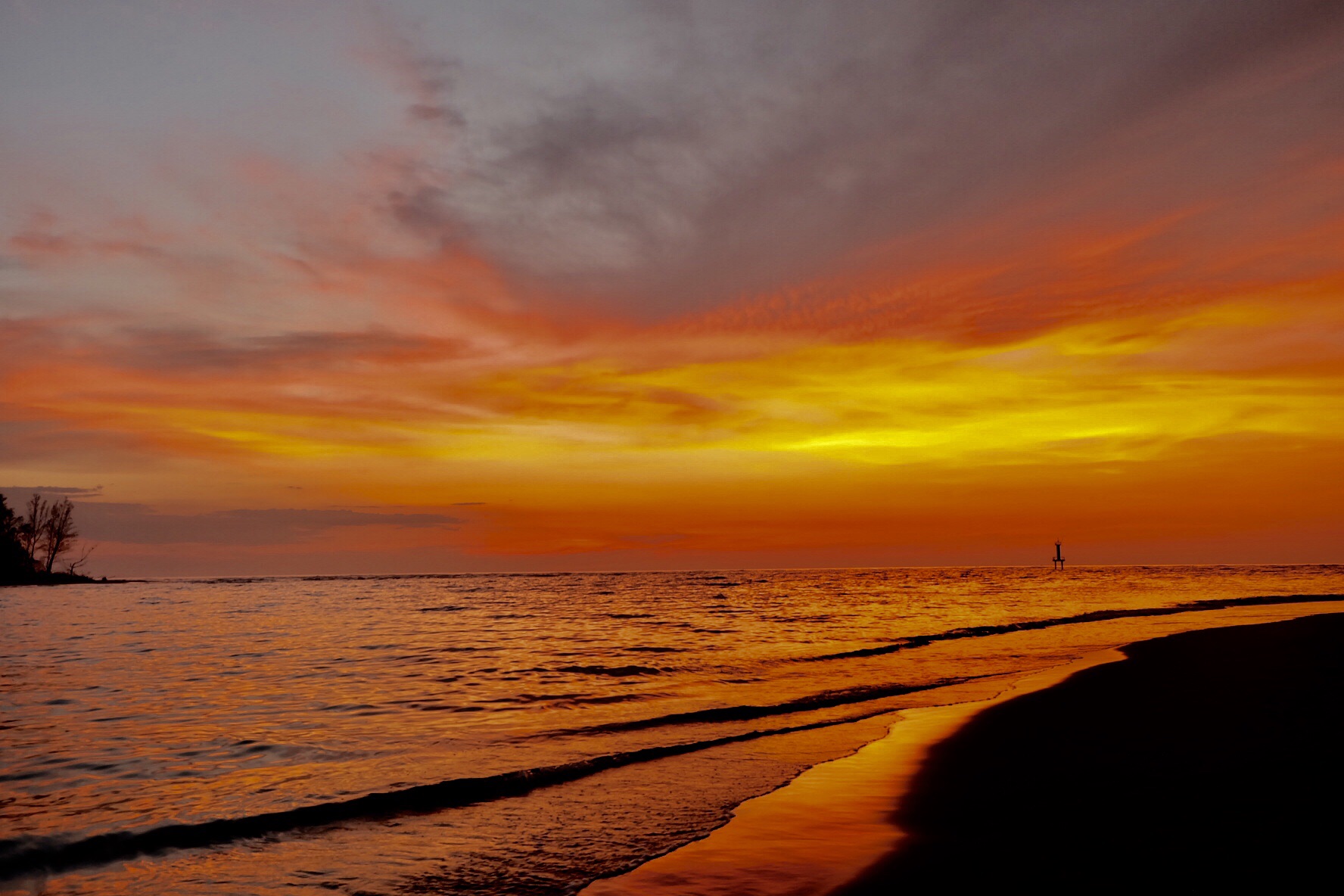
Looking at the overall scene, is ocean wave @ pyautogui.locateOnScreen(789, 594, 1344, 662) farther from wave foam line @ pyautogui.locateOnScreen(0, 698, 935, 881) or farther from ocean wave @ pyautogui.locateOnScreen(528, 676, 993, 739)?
wave foam line @ pyautogui.locateOnScreen(0, 698, 935, 881)

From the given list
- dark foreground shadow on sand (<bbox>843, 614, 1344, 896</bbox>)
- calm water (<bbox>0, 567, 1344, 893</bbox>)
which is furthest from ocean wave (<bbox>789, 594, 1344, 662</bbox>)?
dark foreground shadow on sand (<bbox>843, 614, 1344, 896</bbox>)

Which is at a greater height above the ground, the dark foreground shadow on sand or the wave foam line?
the dark foreground shadow on sand

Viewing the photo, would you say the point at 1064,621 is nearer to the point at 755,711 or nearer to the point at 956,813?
the point at 755,711

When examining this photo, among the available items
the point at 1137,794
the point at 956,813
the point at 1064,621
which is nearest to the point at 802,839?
the point at 956,813

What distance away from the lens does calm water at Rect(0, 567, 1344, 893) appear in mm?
8695

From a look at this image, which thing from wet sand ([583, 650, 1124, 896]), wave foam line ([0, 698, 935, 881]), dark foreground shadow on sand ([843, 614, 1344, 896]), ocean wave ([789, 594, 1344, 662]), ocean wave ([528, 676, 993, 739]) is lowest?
ocean wave ([789, 594, 1344, 662])

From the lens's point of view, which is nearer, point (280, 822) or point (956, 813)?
point (956, 813)

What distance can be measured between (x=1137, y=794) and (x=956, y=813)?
202cm

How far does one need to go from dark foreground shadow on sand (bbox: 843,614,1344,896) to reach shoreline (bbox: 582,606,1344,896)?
1.4 inches

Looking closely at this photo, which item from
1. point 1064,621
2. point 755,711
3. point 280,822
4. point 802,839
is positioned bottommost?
point 1064,621

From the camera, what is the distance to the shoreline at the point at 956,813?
7133 mm

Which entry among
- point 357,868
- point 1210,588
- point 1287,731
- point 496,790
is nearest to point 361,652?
point 496,790

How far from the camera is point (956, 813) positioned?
908 centimetres

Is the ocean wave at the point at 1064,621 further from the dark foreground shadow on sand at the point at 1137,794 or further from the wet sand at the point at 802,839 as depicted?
the wet sand at the point at 802,839
